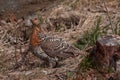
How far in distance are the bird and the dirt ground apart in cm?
18

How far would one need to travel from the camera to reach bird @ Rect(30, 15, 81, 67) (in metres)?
8.76

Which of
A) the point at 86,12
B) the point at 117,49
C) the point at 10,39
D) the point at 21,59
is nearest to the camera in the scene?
the point at 117,49

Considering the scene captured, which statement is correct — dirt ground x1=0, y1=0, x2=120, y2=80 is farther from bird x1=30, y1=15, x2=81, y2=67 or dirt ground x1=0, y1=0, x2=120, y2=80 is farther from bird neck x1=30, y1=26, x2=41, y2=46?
bird neck x1=30, y1=26, x2=41, y2=46

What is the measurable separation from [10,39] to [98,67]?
3.32m

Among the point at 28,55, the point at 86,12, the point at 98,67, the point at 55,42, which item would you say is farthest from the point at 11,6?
the point at 98,67

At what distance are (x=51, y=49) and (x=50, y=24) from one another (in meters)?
2.75

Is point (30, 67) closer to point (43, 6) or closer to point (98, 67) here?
point (98, 67)

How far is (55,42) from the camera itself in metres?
8.81

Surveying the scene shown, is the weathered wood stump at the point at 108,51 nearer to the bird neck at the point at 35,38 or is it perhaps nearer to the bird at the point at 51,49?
the bird at the point at 51,49

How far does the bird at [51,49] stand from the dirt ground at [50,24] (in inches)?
7.0

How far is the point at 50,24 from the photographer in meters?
→ 11.5

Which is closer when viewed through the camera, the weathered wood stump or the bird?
the weathered wood stump

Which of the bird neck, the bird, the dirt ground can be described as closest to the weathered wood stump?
the dirt ground

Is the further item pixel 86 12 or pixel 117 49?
pixel 86 12
